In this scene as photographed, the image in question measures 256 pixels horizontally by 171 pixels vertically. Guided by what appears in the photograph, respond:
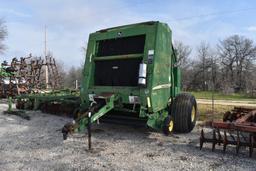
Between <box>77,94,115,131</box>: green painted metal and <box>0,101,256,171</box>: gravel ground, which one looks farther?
<box>77,94,115,131</box>: green painted metal

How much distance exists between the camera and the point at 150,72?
22.9 feet

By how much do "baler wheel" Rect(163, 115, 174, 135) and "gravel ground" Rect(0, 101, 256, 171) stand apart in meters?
0.16

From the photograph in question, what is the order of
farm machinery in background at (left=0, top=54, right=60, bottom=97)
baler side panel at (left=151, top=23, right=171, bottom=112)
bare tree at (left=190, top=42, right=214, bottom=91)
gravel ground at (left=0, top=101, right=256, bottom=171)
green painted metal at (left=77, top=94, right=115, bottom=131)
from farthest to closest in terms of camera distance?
bare tree at (left=190, top=42, right=214, bottom=91)
farm machinery in background at (left=0, top=54, right=60, bottom=97)
baler side panel at (left=151, top=23, right=171, bottom=112)
green painted metal at (left=77, top=94, right=115, bottom=131)
gravel ground at (left=0, top=101, right=256, bottom=171)

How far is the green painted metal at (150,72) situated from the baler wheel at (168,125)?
0.45ft

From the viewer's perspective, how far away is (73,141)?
6863mm

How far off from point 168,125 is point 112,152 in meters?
1.69

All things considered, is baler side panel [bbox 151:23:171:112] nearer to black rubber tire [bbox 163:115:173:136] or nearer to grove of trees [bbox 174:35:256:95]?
black rubber tire [bbox 163:115:173:136]

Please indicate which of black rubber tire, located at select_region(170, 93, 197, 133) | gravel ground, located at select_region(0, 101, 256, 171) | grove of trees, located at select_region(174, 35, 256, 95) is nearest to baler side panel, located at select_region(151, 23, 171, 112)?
black rubber tire, located at select_region(170, 93, 197, 133)

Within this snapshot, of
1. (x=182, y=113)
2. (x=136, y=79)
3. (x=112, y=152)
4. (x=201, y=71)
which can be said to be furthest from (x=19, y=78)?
(x=201, y=71)

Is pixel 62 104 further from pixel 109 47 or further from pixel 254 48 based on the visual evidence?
pixel 254 48

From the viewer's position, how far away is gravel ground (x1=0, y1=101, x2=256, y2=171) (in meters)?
5.14

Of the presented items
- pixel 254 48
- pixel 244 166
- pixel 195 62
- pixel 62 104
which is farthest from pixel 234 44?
pixel 244 166

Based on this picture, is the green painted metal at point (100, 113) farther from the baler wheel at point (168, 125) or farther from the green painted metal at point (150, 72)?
the baler wheel at point (168, 125)

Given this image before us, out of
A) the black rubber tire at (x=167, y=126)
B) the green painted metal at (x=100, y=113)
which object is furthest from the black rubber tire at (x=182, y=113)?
the green painted metal at (x=100, y=113)
